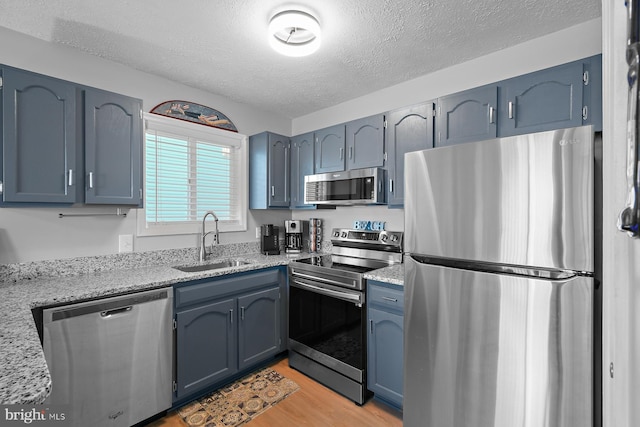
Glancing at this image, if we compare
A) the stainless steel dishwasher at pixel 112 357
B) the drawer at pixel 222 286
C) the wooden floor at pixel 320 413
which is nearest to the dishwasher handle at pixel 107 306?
the stainless steel dishwasher at pixel 112 357

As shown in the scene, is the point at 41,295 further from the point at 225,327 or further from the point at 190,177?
the point at 190,177

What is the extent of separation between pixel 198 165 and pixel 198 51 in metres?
1.04

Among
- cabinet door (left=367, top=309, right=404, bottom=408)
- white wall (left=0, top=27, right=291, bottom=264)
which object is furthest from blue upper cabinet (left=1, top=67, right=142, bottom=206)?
cabinet door (left=367, top=309, right=404, bottom=408)

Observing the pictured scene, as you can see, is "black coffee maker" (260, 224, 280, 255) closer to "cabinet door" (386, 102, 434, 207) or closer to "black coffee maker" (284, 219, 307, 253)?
"black coffee maker" (284, 219, 307, 253)

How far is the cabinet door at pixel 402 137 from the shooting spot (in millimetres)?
2260

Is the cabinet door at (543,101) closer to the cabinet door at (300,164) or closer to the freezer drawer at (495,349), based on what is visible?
the freezer drawer at (495,349)

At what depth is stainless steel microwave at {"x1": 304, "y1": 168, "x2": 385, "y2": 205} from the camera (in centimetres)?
247

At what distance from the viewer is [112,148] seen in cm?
207

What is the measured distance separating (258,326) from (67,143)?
1.81 metres

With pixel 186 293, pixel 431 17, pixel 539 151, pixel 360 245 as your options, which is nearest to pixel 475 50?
pixel 431 17

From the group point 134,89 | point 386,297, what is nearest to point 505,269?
point 386,297

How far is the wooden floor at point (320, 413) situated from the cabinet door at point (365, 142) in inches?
70.5

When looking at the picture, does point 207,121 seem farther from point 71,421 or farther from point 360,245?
point 71,421

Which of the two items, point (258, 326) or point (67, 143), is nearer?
point (67, 143)
